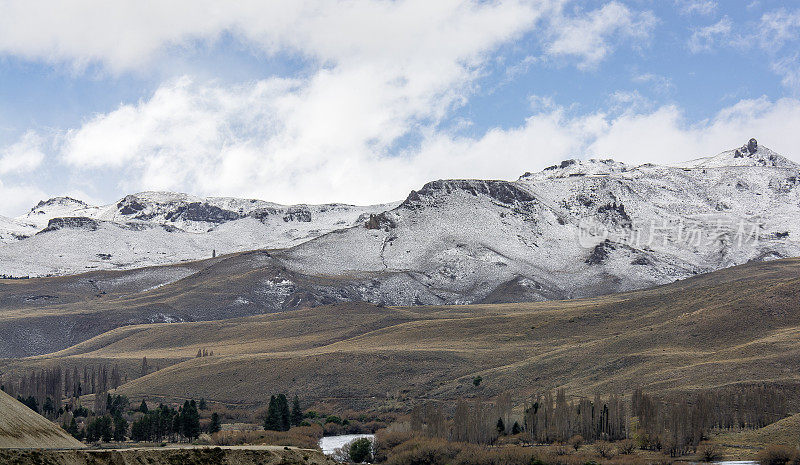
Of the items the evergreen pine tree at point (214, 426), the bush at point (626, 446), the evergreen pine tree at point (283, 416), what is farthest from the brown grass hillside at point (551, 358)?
the evergreen pine tree at point (214, 426)

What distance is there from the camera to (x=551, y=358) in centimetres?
14675

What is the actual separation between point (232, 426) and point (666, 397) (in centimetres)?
5155

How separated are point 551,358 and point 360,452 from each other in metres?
57.8

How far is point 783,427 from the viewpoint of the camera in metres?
91.8

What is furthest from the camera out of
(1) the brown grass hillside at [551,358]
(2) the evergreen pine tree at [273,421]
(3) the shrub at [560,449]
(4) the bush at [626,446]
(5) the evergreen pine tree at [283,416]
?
(1) the brown grass hillside at [551,358]

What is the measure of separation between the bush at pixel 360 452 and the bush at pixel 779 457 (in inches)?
1345

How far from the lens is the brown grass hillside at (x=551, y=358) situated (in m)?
125

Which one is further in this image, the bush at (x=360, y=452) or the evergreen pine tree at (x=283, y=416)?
the evergreen pine tree at (x=283, y=416)

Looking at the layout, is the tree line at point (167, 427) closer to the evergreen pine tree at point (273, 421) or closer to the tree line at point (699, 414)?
the evergreen pine tree at point (273, 421)

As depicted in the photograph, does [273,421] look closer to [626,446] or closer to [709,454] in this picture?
[626,446]

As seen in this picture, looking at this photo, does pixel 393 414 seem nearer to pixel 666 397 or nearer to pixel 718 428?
pixel 666 397

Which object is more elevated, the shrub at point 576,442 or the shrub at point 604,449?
the shrub at point 576,442

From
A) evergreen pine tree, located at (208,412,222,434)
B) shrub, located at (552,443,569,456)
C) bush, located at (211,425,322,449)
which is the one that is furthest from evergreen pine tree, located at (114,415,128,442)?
shrub, located at (552,443,569,456)

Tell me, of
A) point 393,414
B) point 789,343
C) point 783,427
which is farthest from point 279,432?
point 789,343
